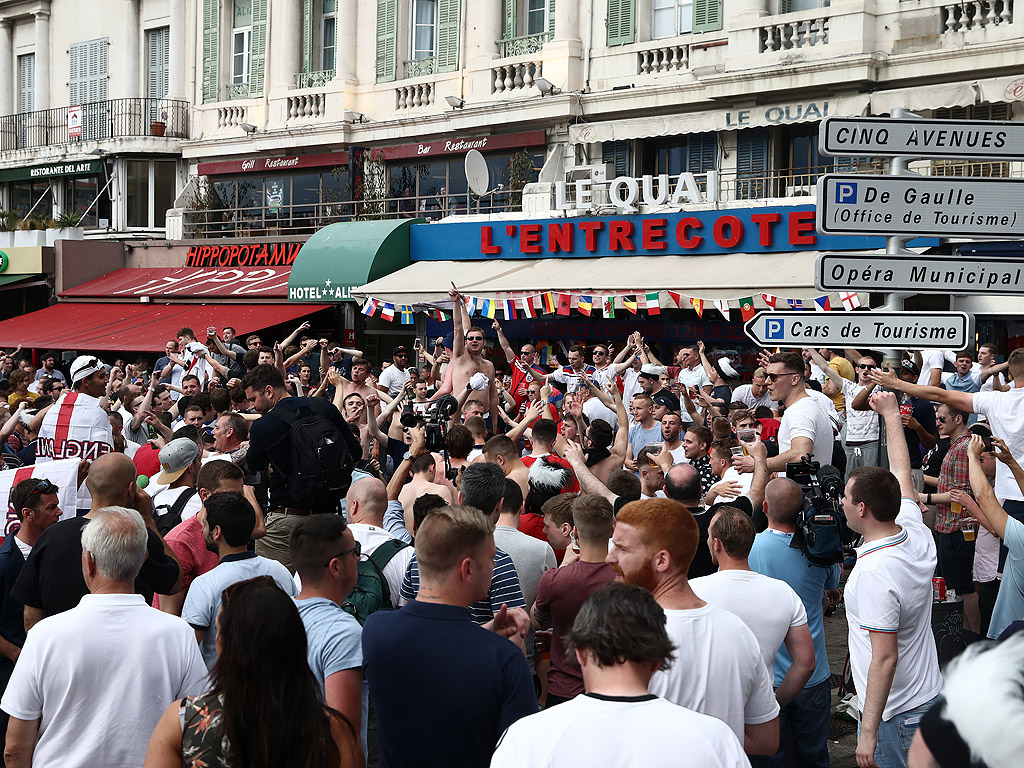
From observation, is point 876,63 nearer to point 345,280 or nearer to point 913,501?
point 345,280

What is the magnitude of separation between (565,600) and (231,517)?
4.70ft

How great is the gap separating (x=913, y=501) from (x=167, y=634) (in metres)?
3.11

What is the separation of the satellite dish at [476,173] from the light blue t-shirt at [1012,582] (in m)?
16.1

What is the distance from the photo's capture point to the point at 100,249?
27.6 meters

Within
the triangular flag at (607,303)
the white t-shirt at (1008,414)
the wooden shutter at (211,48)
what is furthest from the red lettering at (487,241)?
the white t-shirt at (1008,414)

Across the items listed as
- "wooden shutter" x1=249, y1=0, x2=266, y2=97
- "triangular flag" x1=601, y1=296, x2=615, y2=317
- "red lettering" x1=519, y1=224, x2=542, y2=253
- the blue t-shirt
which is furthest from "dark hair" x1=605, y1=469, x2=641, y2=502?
"wooden shutter" x1=249, y1=0, x2=266, y2=97

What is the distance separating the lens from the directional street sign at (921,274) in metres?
5.26

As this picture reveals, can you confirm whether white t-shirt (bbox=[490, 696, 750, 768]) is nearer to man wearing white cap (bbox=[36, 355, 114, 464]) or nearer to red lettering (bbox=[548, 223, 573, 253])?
man wearing white cap (bbox=[36, 355, 114, 464])

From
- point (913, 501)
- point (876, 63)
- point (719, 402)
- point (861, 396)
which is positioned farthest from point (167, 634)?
point (876, 63)

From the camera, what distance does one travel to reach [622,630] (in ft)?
8.98

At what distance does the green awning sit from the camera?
71.5ft

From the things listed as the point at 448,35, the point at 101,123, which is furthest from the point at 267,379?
the point at 101,123

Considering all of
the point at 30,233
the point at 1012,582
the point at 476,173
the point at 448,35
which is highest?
the point at 448,35

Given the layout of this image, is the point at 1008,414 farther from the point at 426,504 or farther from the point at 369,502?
the point at 369,502
